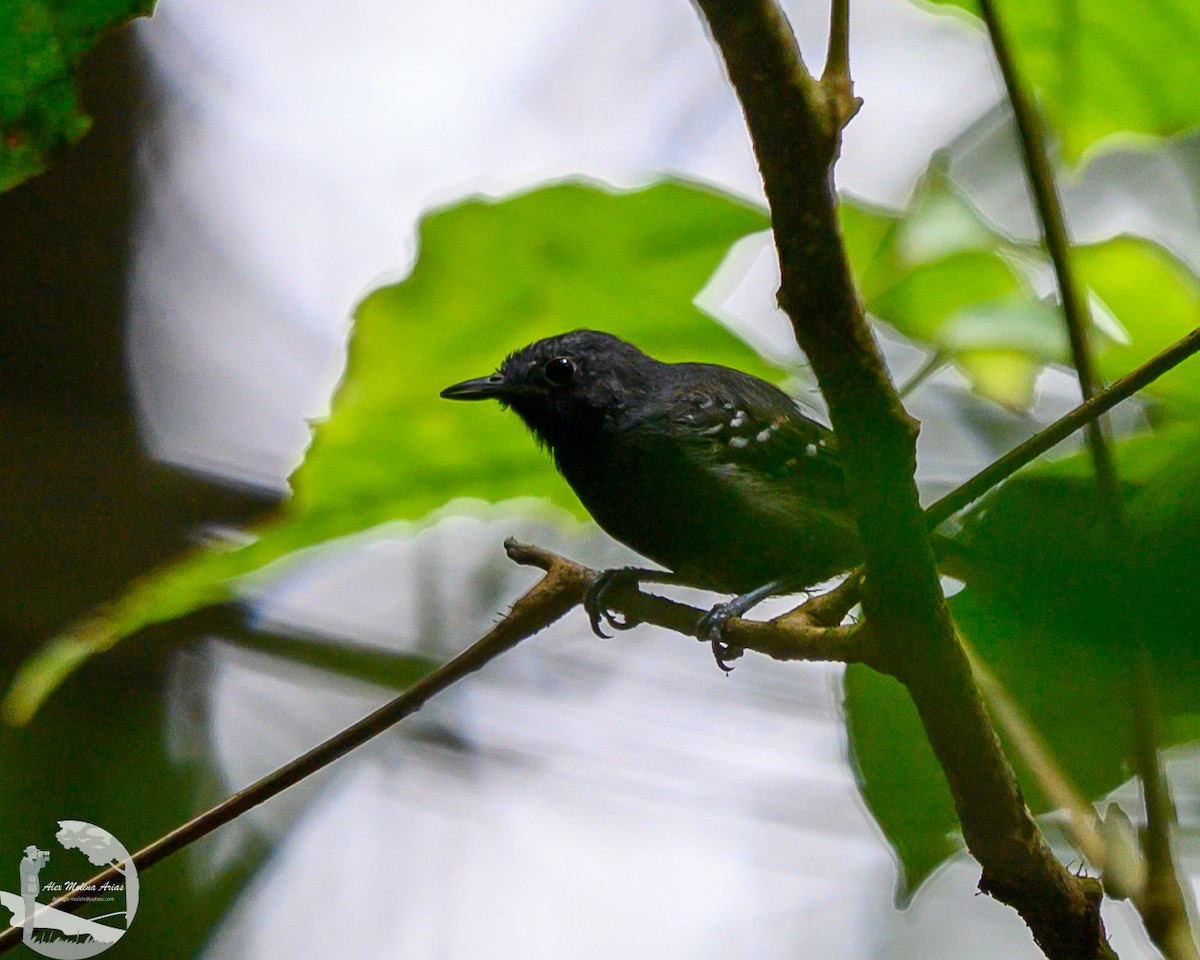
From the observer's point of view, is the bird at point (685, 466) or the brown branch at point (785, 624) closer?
the brown branch at point (785, 624)

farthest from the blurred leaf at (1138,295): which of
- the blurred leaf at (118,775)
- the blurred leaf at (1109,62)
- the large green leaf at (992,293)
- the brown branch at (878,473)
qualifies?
the blurred leaf at (118,775)

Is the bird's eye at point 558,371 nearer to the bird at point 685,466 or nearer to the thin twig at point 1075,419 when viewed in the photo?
the bird at point 685,466

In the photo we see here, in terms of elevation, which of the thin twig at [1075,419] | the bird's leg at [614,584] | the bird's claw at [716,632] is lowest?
the bird's leg at [614,584]

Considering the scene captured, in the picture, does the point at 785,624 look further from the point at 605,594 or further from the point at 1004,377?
the point at 605,594

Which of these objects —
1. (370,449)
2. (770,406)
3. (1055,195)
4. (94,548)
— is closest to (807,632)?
(1055,195)

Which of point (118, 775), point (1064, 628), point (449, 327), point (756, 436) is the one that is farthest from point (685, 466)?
point (118, 775)

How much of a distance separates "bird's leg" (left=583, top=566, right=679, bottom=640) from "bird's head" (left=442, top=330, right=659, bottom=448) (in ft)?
1.21

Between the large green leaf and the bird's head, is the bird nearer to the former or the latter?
the bird's head

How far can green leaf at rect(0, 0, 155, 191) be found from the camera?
1.25 m

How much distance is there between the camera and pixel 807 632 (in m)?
1.48

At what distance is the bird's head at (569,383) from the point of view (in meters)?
2.74

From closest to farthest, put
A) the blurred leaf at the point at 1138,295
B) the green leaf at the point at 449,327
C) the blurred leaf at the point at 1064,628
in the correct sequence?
the blurred leaf at the point at 1064,628
the blurred leaf at the point at 1138,295
the green leaf at the point at 449,327

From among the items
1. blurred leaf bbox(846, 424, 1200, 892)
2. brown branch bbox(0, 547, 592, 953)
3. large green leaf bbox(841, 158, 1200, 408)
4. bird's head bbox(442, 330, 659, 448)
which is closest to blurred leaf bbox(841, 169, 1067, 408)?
large green leaf bbox(841, 158, 1200, 408)

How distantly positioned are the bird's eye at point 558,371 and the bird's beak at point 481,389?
0.13 meters
